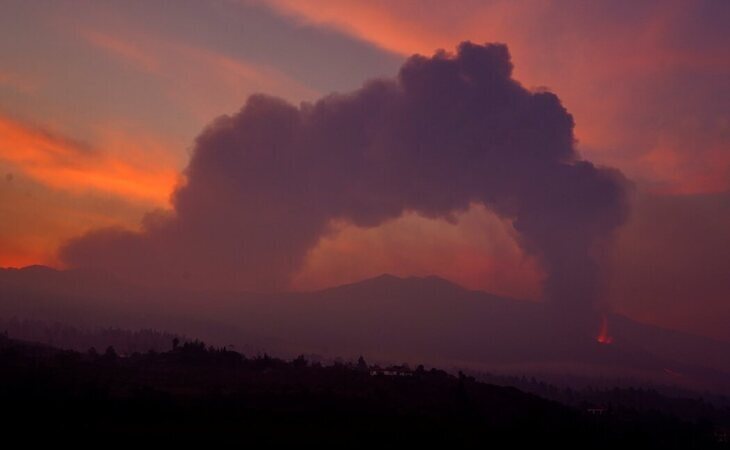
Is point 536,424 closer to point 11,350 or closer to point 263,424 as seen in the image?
point 263,424

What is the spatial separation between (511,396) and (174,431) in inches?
2408

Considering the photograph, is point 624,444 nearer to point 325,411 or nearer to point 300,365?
point 325,411

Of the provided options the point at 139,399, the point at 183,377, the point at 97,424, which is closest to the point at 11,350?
the point at 183,377

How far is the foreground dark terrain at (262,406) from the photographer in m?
74.2

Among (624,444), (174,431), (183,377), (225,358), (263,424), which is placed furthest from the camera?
(225,358)

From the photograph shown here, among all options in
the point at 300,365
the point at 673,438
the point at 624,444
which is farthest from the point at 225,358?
the point at 673,438

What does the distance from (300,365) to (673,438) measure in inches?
2769

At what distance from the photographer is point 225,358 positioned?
5340 inches

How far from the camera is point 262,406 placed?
90.7 m

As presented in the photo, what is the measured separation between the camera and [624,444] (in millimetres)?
102312

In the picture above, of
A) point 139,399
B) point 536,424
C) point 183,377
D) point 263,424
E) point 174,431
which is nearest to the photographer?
point 174,431

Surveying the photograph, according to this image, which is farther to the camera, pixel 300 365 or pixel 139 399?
pixel 300 365

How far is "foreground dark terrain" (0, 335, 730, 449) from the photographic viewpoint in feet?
243

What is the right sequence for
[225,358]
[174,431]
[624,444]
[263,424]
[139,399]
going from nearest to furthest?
[174,431] < [263,424] < [139,399] < [624,444] < [225,358]
